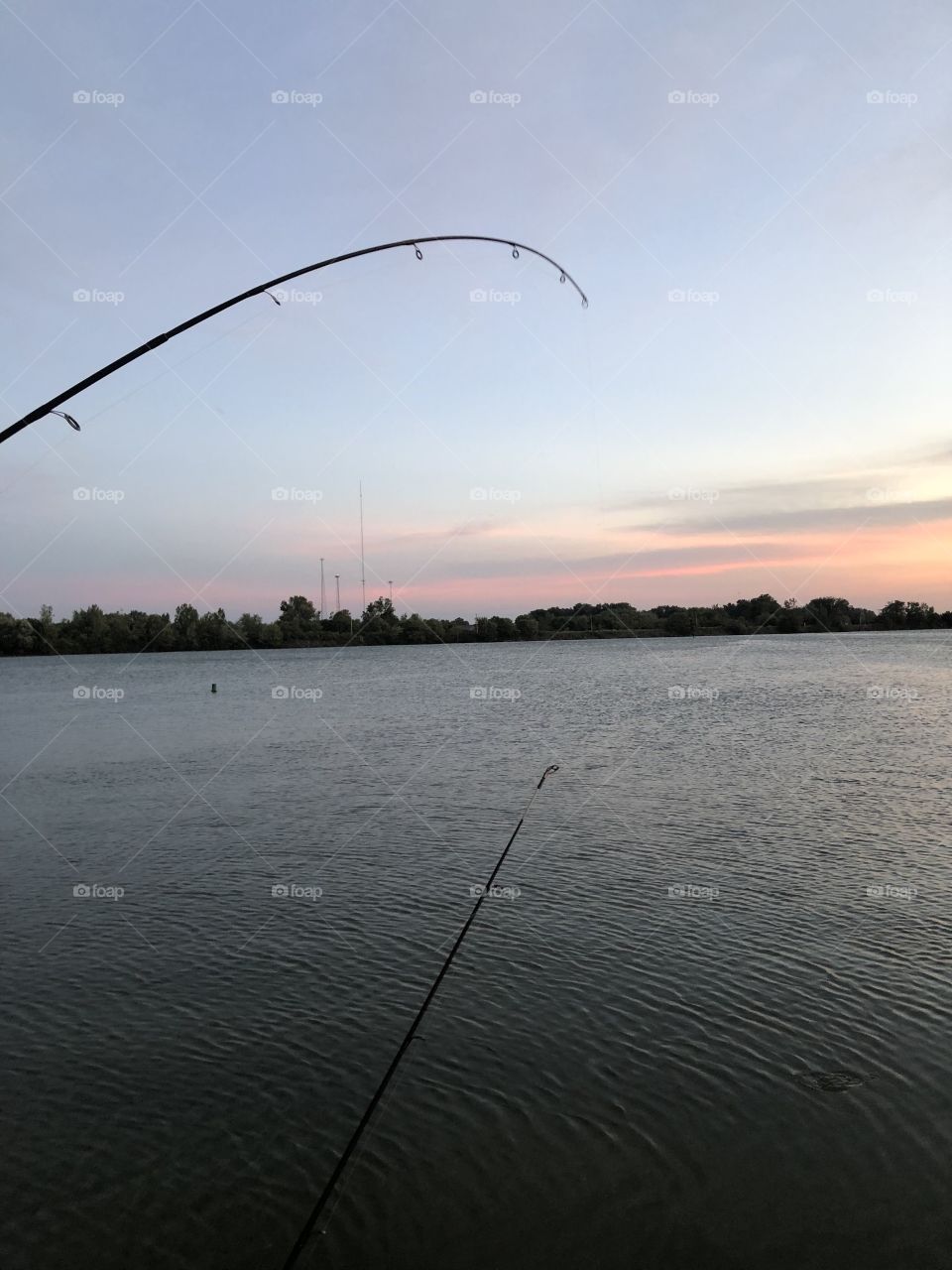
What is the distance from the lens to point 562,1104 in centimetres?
900

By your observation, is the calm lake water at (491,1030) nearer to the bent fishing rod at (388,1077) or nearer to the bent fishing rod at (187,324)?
the bent fishing rod at (388,1077)

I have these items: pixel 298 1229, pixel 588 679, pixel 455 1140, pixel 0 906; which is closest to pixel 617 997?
pixel 455 1140

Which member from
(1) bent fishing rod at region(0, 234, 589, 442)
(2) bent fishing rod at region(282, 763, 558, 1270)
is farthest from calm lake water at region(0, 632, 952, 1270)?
(1) bent fishing rod at region(0, 234, 589, 442)

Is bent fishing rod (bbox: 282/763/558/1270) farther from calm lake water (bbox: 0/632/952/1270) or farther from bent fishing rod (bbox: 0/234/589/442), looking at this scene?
bent fishing rod (bbox: 0/234/589/442)

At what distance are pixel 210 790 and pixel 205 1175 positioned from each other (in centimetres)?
2180

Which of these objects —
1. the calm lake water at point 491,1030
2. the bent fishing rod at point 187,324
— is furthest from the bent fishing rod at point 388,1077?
the bent fishing rod at point 187,324

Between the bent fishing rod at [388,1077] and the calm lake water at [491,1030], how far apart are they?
0.20 meters

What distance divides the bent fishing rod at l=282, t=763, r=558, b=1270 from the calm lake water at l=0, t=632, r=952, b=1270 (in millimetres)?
204

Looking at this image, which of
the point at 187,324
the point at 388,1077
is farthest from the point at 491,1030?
the point at 187,324

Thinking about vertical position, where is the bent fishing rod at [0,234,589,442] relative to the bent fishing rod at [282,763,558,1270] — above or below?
above

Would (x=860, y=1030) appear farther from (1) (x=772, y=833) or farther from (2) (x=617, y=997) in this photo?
(1) (x=772, y=833)

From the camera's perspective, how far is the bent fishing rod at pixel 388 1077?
260 inches

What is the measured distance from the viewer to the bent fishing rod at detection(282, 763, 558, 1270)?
6594mm

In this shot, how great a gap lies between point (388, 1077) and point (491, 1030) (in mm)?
2988
